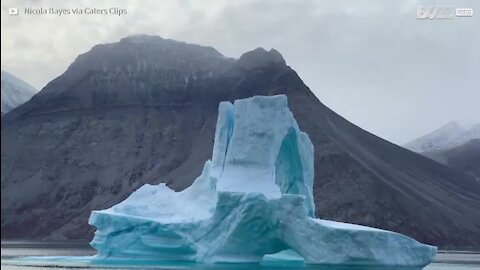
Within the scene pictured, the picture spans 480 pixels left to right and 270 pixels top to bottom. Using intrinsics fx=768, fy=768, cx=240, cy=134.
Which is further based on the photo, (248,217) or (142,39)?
(142,39)

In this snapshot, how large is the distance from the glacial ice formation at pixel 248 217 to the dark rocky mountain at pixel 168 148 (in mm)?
40785

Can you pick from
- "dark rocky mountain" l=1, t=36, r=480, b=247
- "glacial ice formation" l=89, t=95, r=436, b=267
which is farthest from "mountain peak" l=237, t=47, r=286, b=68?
"glacial ice formation" l=89, t=95, r=436, b=267

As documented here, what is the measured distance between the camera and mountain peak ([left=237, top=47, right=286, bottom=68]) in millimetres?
83562

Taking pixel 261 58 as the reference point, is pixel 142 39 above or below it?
above

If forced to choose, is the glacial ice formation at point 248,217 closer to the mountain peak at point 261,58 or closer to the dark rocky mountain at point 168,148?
the dark rocky mountain at point 168,148

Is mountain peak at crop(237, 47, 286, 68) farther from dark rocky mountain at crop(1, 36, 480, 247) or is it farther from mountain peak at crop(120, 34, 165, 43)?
mountain peak at crop(120, 34, 165, 43)

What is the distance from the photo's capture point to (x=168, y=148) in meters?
80.0

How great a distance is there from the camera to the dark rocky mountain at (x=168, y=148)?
227 ft

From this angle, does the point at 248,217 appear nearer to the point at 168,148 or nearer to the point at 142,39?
the point at 168,148

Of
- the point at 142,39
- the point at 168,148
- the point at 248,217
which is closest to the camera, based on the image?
the point at 248,217

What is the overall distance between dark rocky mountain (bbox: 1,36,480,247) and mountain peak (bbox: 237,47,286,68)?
0.12m

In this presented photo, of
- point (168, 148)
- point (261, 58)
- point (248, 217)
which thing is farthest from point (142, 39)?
point (248, 217)

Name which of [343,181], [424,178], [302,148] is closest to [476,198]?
[424,178]

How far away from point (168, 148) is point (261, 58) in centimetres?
1439
